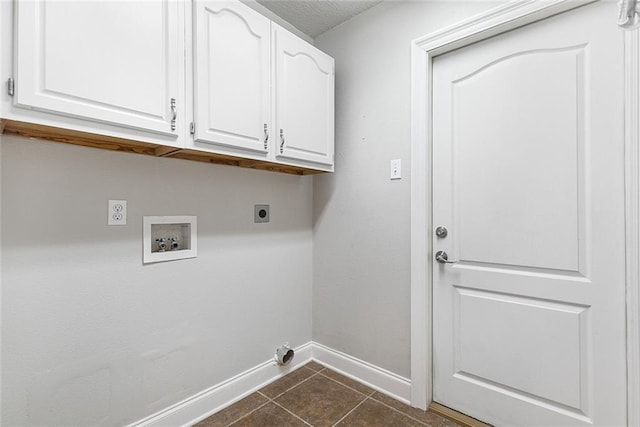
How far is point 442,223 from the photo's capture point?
1.65 m

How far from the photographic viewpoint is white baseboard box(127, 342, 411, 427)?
149cm

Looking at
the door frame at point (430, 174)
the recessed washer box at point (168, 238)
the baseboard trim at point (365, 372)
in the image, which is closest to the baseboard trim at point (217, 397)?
the baseboard trim at point (365, 372)

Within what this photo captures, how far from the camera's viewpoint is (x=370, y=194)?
74.7 inches

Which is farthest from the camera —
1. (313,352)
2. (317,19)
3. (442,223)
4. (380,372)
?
(313,352)

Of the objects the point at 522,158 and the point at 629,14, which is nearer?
the point at 629,14

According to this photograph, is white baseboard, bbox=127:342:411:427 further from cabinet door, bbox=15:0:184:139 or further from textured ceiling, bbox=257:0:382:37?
textured ceiling, bbox=257:0:382:37

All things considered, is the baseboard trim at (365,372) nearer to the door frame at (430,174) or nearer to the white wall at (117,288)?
the door frame at (430,174)

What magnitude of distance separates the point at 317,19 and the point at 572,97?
157cm

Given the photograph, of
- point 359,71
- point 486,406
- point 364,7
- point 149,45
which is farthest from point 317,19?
point 486,406

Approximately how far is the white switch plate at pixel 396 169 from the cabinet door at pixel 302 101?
0.40 metres

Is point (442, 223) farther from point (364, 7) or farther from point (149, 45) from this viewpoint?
point (149, 45)

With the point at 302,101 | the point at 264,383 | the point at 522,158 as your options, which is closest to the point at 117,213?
the point at 302,101

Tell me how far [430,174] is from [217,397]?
5.72 ft

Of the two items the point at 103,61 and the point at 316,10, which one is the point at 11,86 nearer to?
the point at 103,61
